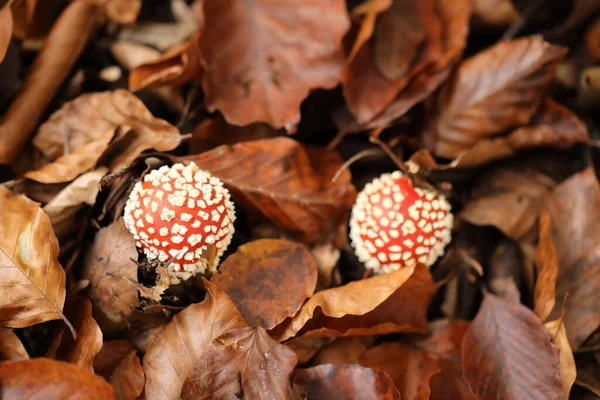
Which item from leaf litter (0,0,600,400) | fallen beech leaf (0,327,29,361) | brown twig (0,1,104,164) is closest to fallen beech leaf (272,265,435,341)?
leaf litter (0,0,600,400)

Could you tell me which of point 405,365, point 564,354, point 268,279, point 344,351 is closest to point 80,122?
point 268,279

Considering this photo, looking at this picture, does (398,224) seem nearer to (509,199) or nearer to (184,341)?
(509,199)

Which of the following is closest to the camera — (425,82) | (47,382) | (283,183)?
(47,382)

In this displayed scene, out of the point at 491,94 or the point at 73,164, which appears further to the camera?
the point at 491,94

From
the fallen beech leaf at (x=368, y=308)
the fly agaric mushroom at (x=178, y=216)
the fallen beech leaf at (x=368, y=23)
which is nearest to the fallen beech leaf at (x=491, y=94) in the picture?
the fallen beech leaf at (x=368, y=23)

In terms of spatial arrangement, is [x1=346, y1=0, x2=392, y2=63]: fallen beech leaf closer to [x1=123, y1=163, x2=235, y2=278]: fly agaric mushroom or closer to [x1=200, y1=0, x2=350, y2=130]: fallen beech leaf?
[x1=200, y1=0, x2=350, y2=130]: fallen beech leaf

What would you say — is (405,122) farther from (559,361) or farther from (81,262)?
(81,262)
